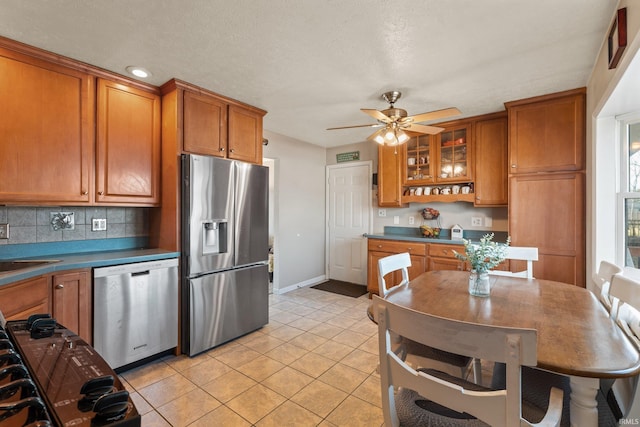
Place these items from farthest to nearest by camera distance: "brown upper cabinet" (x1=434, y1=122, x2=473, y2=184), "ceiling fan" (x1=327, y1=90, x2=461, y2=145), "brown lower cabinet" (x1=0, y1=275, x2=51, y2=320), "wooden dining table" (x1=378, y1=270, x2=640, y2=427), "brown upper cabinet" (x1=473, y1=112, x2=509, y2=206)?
"brown upper cabinet" (x1=434, y1=122, x2=473, y2=184)
"brown upper cabinet" (x1=473, y1=112, x2=509, y2=206)
"ceiling fan" (x1=327, y1=90, x2=461, y2=145)
"brown lower cabinet" (x1=0, y1=275, x2=51, y2=320)
"wooden dining table" (x1=378, y1=270, x2=640, y2=427)

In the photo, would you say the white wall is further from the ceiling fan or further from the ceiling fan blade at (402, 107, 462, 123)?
the ceiling fan blade at (402, 107, 462, 123)

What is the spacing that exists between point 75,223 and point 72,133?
0.77 metres

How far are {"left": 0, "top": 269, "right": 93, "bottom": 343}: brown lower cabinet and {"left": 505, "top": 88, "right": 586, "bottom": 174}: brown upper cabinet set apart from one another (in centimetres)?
393

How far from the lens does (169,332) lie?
2.51 meters

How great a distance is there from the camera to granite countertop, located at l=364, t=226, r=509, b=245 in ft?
12.0

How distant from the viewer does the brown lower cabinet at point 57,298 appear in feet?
5.64

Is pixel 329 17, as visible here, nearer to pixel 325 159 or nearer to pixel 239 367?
pixel 239 367

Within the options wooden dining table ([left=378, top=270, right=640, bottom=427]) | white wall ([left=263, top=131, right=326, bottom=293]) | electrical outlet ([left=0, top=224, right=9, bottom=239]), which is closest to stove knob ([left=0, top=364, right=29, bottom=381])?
wooden dining table ([left=378, top=270, right=640, bottom=427])

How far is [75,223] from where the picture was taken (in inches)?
99.4

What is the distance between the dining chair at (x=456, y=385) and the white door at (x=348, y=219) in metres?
3.69

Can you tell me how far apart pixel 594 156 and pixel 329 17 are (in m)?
2.44

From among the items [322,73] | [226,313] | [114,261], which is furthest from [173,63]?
[226,313]

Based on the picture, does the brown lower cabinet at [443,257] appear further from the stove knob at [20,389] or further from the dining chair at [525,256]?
the stove knob at [20,389]

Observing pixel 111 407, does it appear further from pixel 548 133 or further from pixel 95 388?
pixel 548 133
